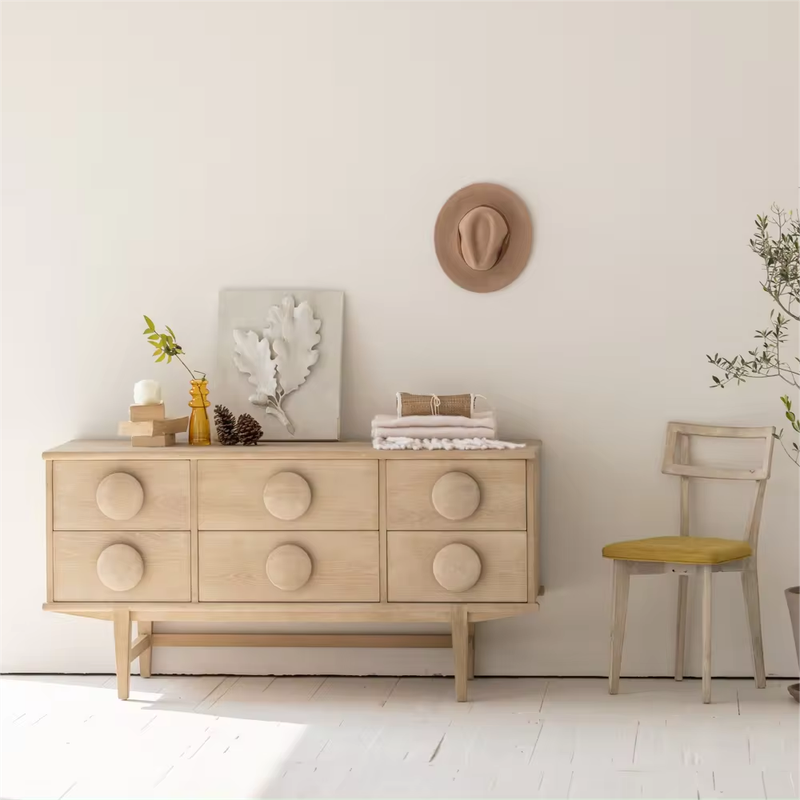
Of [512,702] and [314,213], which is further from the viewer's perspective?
[314,213]

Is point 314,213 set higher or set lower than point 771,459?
higher

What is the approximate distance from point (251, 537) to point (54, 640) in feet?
3.12

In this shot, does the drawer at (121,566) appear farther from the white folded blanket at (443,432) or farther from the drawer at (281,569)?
the white folded blanket at (443,432)

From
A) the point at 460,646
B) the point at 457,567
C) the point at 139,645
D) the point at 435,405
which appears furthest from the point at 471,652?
the point at 139,645

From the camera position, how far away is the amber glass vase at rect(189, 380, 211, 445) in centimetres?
334

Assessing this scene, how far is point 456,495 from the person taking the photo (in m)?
3.04

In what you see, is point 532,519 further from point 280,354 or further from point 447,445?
point 280,354

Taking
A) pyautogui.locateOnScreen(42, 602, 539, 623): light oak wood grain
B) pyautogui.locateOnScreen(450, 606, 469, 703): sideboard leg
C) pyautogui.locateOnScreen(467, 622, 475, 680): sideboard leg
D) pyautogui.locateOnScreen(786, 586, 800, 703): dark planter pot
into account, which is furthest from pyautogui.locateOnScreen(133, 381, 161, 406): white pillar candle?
pyautogui.locateOnScreen(786, 586, 800, 703): dark planter pot

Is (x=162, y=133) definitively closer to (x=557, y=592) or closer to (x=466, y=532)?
(x=466, y=532)

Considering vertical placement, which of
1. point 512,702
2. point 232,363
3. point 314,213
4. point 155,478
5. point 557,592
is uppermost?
point 314,213

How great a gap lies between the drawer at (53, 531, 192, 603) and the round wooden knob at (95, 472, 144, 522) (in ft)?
0.24

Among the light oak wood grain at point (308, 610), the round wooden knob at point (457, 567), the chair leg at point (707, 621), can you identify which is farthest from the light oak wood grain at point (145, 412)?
the chair leg at point (707, 621)

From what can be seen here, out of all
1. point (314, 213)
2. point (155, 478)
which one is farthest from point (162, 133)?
point (155, 478)

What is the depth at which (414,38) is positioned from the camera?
3422 mm
